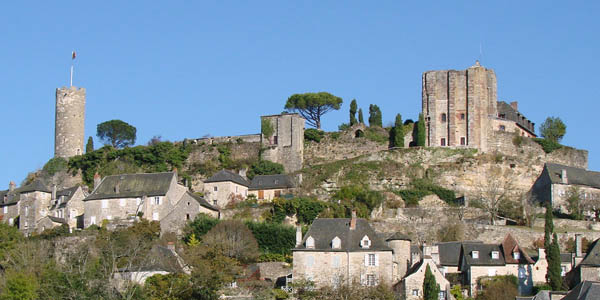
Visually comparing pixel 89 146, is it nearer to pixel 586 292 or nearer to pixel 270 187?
pixel 270 187

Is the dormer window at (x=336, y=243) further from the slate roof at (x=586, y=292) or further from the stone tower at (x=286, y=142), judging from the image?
the stone tower at (x=286, y=142)

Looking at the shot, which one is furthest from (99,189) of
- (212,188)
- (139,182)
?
(212,188)

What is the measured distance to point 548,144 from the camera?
7800 centimetres

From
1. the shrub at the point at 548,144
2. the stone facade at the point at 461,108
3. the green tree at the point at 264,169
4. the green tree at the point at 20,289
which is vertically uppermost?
the stone facade at the point at 461,108

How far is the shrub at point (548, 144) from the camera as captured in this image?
77938 millimetres

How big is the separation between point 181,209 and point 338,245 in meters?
14.7

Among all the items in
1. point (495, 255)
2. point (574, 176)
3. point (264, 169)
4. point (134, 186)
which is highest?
point (264, 169)

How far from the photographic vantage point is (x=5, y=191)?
79.1 m

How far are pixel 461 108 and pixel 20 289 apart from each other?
35.2 m

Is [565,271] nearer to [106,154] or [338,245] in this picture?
[338,245]

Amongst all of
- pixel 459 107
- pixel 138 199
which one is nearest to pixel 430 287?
pixel 138 199

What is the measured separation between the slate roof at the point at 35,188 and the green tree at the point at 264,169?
547 inches

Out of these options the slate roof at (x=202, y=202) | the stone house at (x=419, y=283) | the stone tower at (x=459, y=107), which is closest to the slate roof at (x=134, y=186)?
the slate roof at (x=202, y=202)

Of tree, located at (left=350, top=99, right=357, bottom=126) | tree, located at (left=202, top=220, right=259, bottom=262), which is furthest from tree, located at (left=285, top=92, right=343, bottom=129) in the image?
tree, located at (left=202, top=220, right=259, bottom=262)
